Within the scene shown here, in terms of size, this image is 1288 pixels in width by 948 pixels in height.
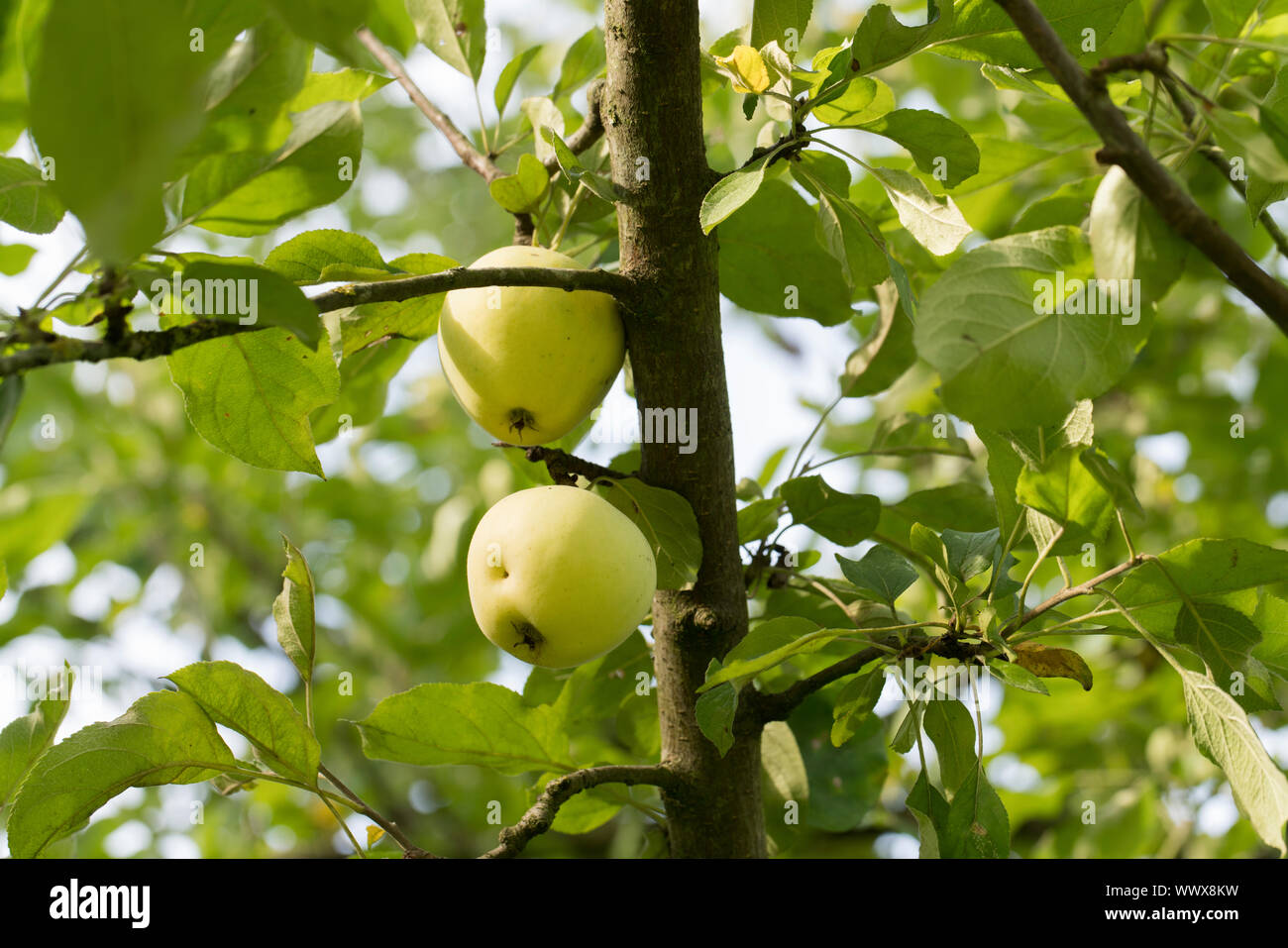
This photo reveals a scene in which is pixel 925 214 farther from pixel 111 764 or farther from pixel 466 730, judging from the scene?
pixel 111 764

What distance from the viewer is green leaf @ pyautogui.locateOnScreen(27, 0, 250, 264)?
1.51 ft

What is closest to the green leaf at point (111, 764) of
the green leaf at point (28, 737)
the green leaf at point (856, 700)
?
the green leaf at point (28, 737)

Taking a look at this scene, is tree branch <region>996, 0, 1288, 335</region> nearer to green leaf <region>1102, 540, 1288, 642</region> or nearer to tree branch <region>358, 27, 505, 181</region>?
green leaf <region>1102, 540, 1288, 642</region>

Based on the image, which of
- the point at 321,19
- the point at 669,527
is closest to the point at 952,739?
the point at 669,527

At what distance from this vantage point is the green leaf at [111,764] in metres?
1.01

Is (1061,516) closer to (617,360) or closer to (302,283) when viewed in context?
(617,360)

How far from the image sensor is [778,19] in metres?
1.11

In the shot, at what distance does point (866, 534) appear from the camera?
135cm

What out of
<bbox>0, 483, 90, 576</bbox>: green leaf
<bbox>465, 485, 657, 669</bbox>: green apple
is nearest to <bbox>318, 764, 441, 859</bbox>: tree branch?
<bbox>465, 485, 657, 669</bbox>: green apple

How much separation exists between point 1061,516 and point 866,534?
0.33 m

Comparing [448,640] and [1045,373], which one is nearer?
[1045,373]

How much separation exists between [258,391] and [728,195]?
0.53 metres

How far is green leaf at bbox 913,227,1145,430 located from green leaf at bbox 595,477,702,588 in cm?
41
